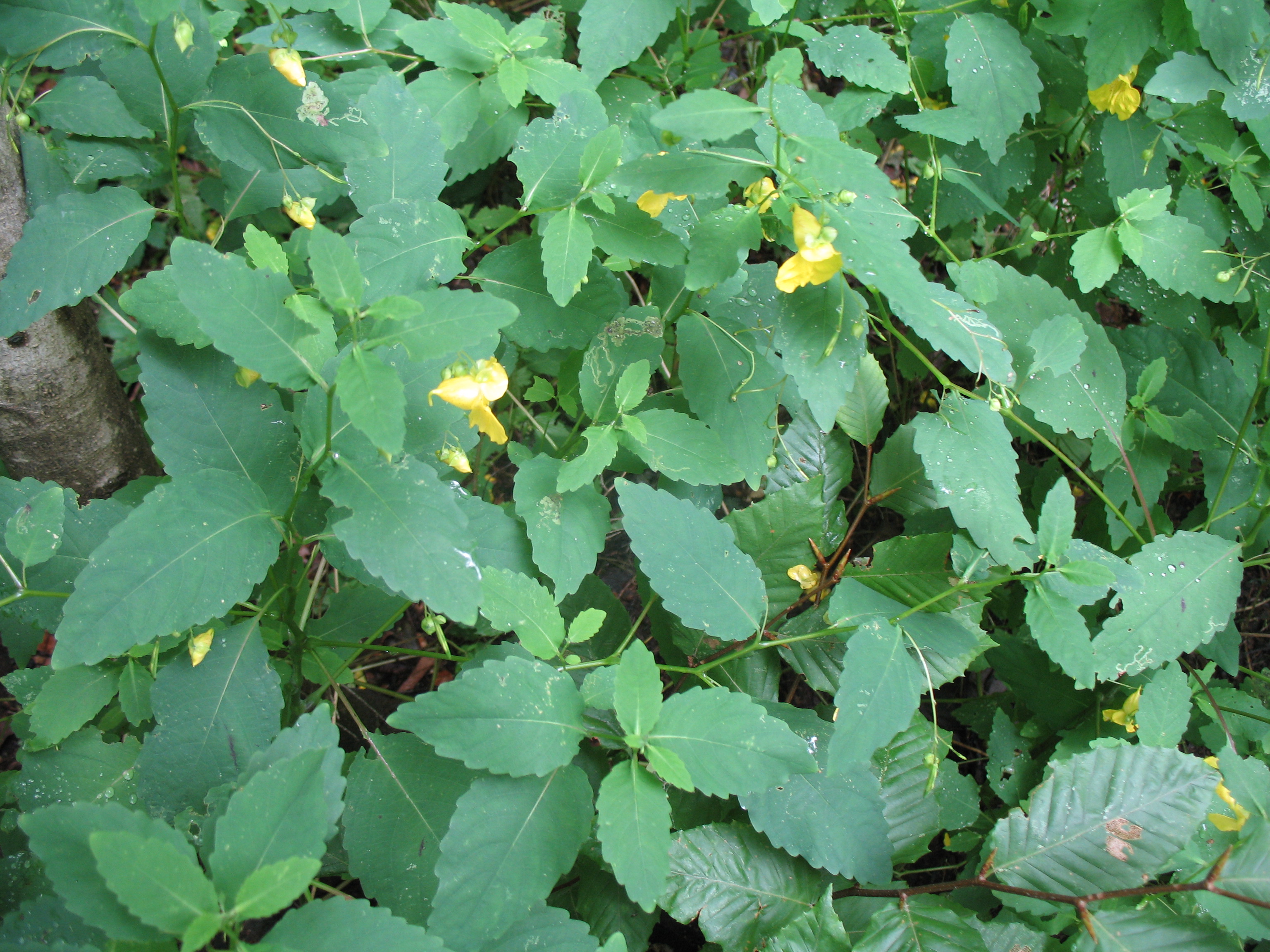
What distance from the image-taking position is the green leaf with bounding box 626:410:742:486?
1.71 metres

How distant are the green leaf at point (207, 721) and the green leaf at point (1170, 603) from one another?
188 cm

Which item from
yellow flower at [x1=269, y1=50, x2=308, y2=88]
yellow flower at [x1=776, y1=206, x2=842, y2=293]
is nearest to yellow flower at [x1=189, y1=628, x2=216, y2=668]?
yellow flower at [x1=269, y1=50, x2=308, y2=88]

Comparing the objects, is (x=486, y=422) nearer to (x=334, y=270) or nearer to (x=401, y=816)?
(x=334, y=270)

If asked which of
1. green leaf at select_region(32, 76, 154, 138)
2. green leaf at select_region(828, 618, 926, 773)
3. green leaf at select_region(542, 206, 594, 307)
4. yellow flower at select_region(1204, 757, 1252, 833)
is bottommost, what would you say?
yellow flower at select_region(1204, 757, 1252, 833)

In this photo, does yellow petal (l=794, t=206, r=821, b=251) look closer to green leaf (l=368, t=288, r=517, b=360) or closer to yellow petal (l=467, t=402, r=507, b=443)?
green leaf (l=368, t=288, r=517, b=360)

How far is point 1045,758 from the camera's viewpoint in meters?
2.09

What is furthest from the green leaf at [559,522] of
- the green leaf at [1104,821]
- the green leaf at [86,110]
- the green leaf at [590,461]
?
the green leaf at [86,110]

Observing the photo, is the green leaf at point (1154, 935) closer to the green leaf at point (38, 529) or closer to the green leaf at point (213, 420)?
the green leaf at point (213, 420)

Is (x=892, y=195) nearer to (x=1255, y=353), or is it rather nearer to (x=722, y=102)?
(x=722, y=102)

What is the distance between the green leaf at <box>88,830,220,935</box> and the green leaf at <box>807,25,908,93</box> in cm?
220

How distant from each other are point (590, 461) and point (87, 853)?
104 centimetres

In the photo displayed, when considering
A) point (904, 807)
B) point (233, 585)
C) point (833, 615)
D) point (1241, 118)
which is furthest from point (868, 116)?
point (233, 585)

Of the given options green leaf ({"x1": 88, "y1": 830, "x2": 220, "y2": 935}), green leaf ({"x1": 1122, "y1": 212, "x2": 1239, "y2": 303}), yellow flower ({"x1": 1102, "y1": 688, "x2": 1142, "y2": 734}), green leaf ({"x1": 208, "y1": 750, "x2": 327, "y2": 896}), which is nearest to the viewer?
green leaf ({"x1": 88, "y1": 830, "x2": 220, "y2": 935})

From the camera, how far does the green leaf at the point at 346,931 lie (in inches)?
45.8
